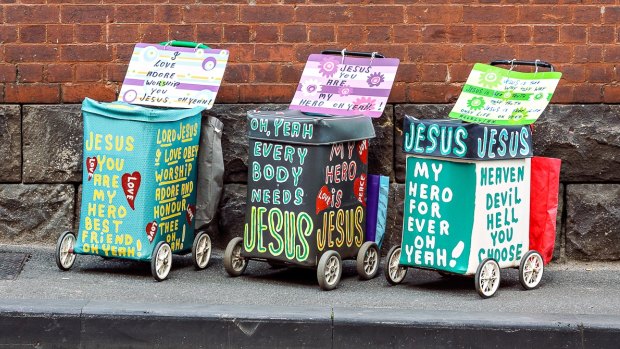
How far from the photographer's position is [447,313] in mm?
6422

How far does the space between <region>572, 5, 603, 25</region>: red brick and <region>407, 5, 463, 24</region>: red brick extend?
0.78 metres

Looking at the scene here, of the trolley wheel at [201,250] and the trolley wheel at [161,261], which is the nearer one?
the trolley wheel at [161,261]

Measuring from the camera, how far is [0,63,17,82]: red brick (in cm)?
823

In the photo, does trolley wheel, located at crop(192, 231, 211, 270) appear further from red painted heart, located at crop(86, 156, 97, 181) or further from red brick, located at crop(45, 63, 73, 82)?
red brick, located at crop(45, 63, 73, 82)

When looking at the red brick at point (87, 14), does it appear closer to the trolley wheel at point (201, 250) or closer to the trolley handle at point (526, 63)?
the trolley wheel at point (201, 250)

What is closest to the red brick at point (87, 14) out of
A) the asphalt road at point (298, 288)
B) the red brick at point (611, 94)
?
the asphalt road at point (298, 288)

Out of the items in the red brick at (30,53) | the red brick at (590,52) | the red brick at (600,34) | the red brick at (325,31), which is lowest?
the red brick at (30,53)

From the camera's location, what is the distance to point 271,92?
26.8 ft

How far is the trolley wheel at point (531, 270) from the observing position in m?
7.22

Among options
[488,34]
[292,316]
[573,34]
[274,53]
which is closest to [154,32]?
[274,53]

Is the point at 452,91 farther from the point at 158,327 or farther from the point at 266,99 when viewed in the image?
the point at 158,327

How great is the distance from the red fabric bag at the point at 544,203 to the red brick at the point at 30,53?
11.0 ft

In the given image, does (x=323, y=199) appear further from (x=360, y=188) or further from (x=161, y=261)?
(x=161, y=261)

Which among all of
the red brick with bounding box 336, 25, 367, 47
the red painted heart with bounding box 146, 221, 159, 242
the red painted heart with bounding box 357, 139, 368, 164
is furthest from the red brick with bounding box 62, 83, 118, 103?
the red painted heart with bounding box 357, 139, 368, 164
